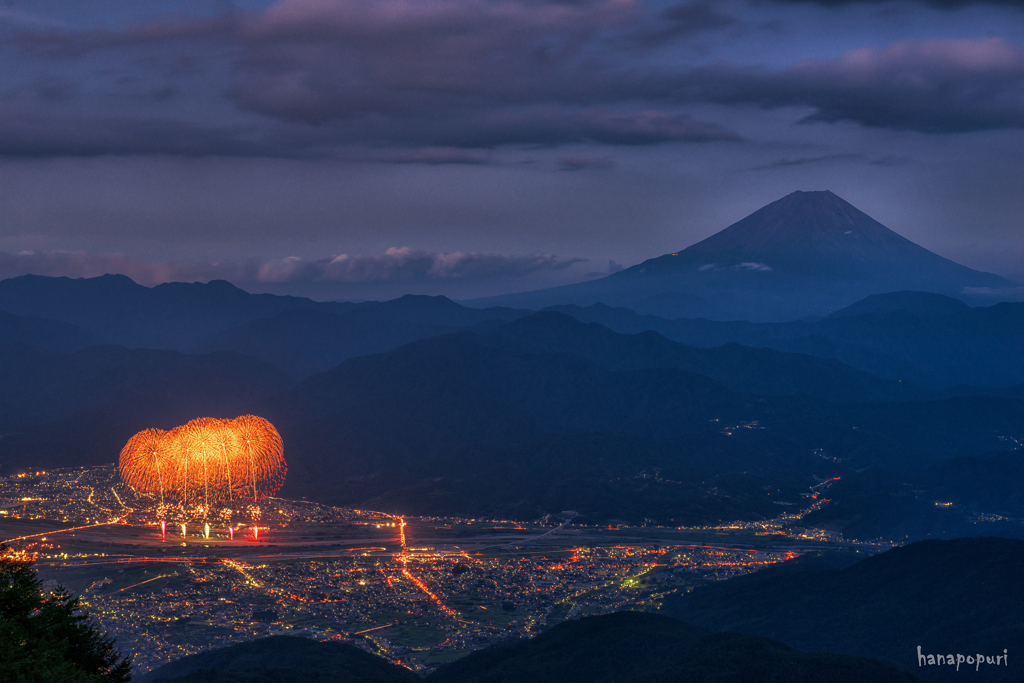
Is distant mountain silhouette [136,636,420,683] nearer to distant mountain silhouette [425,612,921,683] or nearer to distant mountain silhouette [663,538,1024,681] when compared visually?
distant mountain silhouette [425,612,921,683]

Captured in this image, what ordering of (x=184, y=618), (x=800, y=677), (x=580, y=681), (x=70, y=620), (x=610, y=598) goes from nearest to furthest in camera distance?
(x=70, y=620) → (x=800, y=677) → (x=580, y=681) → (x=184, y=618) → (x=610, y=598)

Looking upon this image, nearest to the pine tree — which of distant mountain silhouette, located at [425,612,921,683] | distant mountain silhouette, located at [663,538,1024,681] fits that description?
distant mountain silhouette, located at [425,612,921,683]

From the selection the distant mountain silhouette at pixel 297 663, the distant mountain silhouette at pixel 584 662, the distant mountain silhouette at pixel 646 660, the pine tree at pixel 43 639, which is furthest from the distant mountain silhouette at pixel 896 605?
the pine tree at pixel 43 639

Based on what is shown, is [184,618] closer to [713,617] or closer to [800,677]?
[713,617]

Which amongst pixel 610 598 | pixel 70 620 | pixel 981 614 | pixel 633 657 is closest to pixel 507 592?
pixel 610 598

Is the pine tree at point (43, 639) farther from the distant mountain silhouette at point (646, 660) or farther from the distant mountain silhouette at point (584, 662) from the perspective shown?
the distant mountain silhouette at point (646, 660)

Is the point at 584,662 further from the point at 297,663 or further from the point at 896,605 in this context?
the point at 896,605
